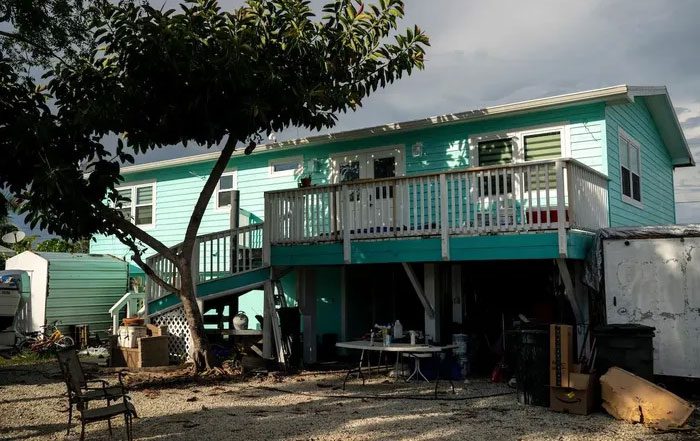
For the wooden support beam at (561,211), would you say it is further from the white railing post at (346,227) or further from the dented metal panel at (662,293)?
the white railing post at (346,227)

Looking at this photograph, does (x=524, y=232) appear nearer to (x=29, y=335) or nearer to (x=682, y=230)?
(x=682, y=230)

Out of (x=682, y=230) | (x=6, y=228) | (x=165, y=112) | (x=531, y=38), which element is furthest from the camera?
(x=6, y=228)

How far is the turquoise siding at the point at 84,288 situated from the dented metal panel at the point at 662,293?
13.1 m

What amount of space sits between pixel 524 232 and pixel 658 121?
7.86 m

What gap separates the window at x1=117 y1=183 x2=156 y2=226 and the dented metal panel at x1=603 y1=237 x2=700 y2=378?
12.9 metres

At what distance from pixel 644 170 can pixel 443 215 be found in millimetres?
6543

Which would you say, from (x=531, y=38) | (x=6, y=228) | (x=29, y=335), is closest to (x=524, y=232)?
(x=531, y=38)

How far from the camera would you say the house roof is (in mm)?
11141

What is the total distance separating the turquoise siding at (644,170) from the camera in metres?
11.8

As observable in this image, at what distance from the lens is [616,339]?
8.27 meters

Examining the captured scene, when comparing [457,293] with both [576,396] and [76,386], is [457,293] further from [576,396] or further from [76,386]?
[76,386]

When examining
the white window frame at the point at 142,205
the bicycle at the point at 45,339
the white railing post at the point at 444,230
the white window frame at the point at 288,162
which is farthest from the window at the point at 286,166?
the bicycle at the point at 45,339

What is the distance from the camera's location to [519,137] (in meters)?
12.1

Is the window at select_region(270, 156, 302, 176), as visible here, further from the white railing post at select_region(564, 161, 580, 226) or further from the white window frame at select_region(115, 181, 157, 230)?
the white railing post at select_region(564, 161, 580, 226)
